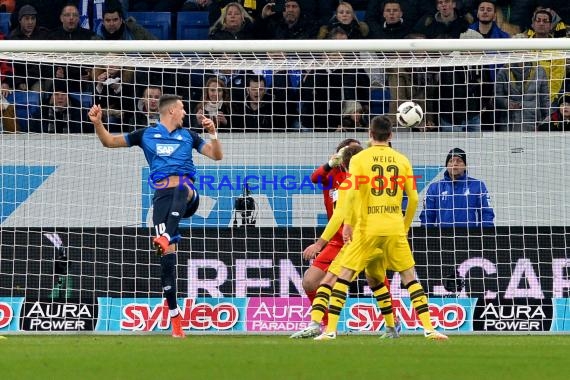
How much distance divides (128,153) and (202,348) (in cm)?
535

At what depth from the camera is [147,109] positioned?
16406 mm

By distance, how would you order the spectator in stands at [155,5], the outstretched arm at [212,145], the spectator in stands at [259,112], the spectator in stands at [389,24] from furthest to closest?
the spectator in stands at [155,5], the spectator in stands at [389,24], the spectator in stands at [259,112], the outstretched arm at [212,145]

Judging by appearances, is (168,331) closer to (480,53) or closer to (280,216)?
(280,216)

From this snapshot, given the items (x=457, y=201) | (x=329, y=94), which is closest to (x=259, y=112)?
(x=329, y=94)

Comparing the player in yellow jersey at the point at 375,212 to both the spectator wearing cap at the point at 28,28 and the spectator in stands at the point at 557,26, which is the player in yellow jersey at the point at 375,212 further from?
the spectator wearing cap at the point at 28,28

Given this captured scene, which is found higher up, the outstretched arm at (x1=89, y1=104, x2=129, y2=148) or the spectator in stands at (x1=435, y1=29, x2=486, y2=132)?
the spectator in stands at (x1=435, y1=29, x2=486, y2=132)

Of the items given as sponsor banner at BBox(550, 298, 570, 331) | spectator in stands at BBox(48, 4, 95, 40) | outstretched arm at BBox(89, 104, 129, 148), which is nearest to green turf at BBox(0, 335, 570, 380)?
outstretched arm at BBox(89, 104, 129, 148)

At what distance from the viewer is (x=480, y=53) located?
611 inches

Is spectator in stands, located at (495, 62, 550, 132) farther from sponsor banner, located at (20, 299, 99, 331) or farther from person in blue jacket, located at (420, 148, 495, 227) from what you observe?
sponsor banner, located at (20, 299, 99, 331)

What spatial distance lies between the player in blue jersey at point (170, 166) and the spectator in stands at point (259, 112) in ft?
8.53

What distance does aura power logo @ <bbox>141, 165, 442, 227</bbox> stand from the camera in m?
16.1

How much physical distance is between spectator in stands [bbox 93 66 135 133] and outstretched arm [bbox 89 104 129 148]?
264cm

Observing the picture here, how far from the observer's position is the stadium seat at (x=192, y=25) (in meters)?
20.1

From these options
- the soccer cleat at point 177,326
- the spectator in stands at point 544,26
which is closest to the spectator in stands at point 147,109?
the soccer cleat at point 177,326
